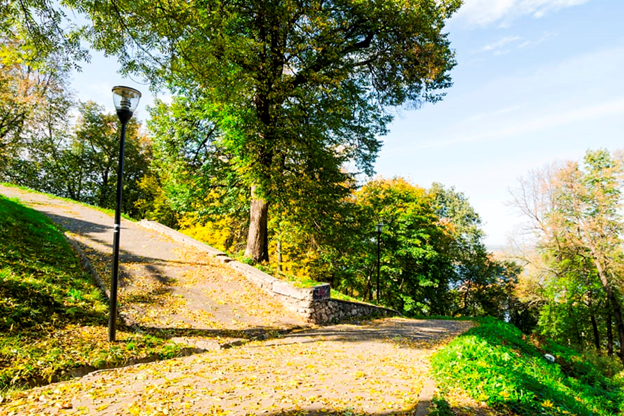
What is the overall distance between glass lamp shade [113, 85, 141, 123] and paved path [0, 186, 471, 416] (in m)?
3.88

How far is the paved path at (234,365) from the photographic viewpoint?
348 centimetres

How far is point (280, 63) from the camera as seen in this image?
983 cm

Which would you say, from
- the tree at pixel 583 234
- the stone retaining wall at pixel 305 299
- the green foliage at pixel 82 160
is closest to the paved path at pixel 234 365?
the stone retaining wall at pixel 305 299

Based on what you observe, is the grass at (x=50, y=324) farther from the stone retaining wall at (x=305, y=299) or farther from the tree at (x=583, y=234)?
the tree at (x=583, y=234)

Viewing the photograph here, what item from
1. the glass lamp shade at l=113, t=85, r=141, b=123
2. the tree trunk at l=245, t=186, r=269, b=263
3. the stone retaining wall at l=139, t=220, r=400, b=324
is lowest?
the stone retaining wall at l=139, t=220, r=400, b=324

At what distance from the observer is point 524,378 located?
4273 mm

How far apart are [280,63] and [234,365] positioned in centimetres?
840

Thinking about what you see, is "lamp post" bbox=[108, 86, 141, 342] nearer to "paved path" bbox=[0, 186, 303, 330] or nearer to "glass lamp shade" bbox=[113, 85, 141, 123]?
"glass lamp shade" bbox=[113, 85, 141, 123]

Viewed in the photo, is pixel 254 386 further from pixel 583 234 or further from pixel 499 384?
pixel 583 234

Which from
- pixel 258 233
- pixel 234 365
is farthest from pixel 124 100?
pixel 258 233

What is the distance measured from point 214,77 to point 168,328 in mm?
5449

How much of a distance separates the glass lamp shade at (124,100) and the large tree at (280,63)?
174 cm

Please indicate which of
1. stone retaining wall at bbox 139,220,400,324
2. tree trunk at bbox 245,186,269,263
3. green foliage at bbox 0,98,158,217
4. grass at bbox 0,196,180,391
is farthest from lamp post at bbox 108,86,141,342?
green foliage at bbox 0,98,158,217

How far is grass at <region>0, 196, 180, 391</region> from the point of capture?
13.1ft
